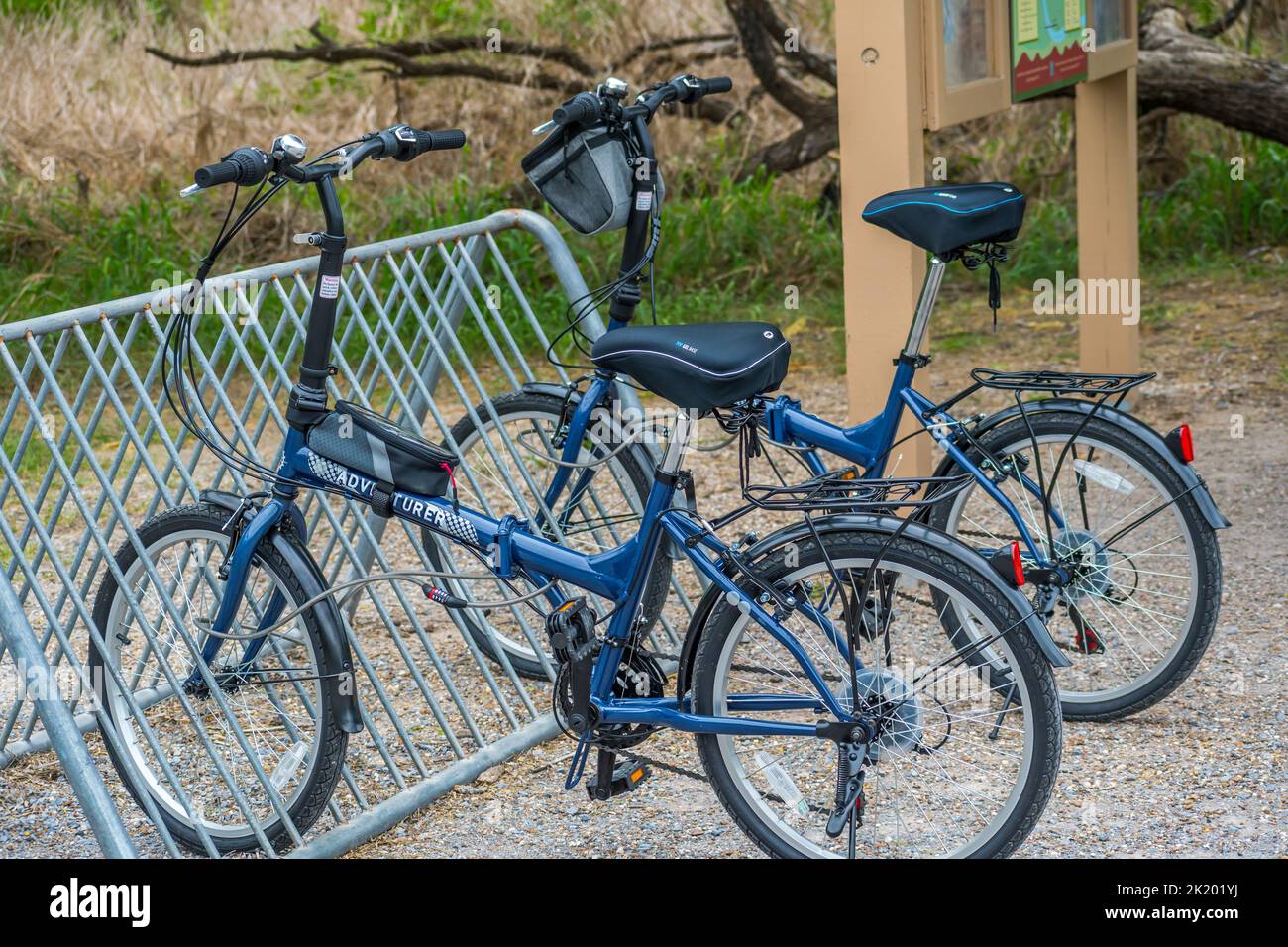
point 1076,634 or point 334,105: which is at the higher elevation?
point 334,105

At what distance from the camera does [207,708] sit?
160 inches

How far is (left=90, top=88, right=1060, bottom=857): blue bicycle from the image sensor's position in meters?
2.92

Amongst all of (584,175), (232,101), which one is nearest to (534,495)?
(584,175)

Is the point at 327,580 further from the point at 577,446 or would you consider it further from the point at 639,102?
the point at 639,102

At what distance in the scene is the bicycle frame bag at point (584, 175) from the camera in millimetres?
3652

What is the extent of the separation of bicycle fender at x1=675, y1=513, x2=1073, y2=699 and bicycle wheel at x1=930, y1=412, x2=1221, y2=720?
2.82 ft

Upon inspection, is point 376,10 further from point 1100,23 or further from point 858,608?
point 858,608

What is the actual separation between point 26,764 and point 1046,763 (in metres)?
2.42

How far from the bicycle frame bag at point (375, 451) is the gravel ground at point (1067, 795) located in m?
0.80

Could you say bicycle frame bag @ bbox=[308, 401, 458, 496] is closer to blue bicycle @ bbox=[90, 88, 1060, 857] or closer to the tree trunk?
blue bicycle @ bbox=[90, 88, 1060, 857]

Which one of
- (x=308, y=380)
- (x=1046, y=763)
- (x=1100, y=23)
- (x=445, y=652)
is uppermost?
(x=1100, y=23)

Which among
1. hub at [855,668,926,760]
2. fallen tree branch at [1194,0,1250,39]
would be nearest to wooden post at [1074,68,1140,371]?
fallen tree branch at [1194,0,1250,39]

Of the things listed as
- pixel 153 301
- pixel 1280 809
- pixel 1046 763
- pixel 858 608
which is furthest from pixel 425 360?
pixel 1280 809

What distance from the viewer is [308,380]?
10.2ft
